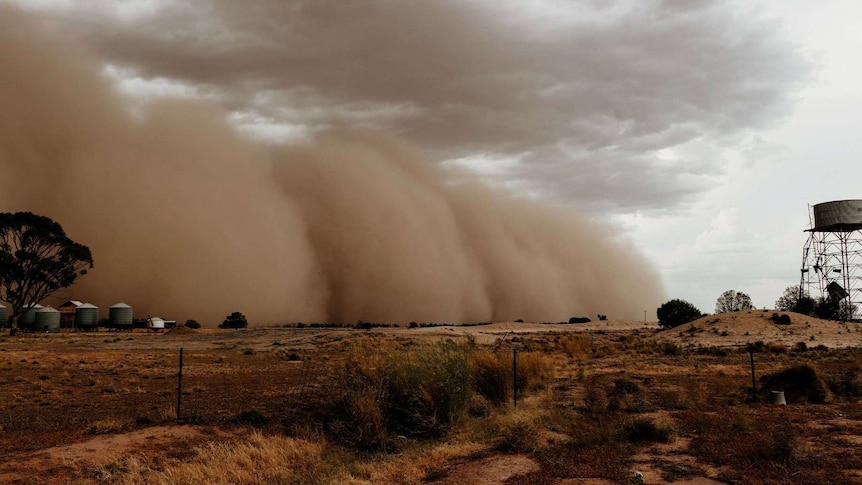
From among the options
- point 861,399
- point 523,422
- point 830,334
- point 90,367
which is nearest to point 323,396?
point 523,422

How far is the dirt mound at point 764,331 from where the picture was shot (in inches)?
2186

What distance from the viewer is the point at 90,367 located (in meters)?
35.3

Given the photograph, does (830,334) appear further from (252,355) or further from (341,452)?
(341,452)

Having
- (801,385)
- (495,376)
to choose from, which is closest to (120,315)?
(495,376)

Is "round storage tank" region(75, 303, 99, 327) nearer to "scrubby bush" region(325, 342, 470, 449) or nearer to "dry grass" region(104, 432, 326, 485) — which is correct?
"scrubby bush" region(325, 342, 470, 449)

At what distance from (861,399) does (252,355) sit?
130 ft

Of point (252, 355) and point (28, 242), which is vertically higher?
point (28, 242)

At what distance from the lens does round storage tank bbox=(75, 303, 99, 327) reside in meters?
108

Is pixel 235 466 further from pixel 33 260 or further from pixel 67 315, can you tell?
pixel 67 315

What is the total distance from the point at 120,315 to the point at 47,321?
14045 mm

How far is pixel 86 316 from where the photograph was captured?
358ft

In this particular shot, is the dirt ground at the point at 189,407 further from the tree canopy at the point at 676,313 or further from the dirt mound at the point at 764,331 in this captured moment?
the tree canopy at the point at 676,313

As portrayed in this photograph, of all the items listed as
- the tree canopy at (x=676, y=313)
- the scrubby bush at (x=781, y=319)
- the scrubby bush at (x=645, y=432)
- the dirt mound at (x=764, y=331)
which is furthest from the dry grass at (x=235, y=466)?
the tree canopy at (x=676, y=313)

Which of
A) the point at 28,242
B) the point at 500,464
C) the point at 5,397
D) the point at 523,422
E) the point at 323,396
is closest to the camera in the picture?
the point at 500,464
